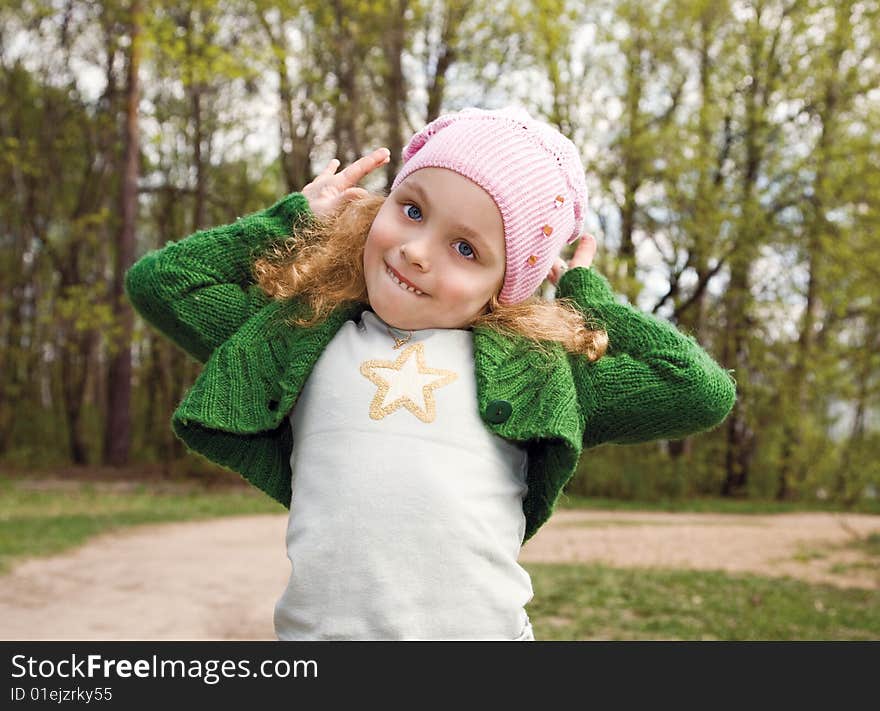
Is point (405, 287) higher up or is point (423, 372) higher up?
point (405, 287)

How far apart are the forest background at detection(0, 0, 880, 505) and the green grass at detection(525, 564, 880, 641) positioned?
7.04 meters

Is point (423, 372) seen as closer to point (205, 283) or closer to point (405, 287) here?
point (405, 287)

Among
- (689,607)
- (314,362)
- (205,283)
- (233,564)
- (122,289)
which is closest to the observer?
(314,362)

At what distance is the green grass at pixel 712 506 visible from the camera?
53.6 ft

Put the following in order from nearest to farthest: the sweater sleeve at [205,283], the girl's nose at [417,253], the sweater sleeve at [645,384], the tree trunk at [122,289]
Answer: the girl's nose at [417,253], the sweater sleeve at [645,384], the sweater sleeve at [205,283], the tree trunk at [122,289]

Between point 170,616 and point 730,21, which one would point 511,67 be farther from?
point 170,616

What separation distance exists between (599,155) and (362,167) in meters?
15.7

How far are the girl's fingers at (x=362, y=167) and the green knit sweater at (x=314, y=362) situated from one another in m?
0.13

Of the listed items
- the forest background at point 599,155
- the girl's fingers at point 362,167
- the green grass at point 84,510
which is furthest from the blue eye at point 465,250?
the forest background at point 599,155

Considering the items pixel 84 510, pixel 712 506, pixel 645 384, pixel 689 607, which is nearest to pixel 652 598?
pixel 689 607

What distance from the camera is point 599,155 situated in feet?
56.9

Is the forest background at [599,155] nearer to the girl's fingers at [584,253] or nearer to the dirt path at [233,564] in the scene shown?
the dirt path at [233,564]

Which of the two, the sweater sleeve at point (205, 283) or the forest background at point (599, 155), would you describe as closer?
the sweater sleeve at point (205, 283)

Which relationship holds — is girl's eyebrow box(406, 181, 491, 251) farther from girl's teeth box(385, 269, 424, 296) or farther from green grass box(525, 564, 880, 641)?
green grass box(525, 564, 880, 641)
